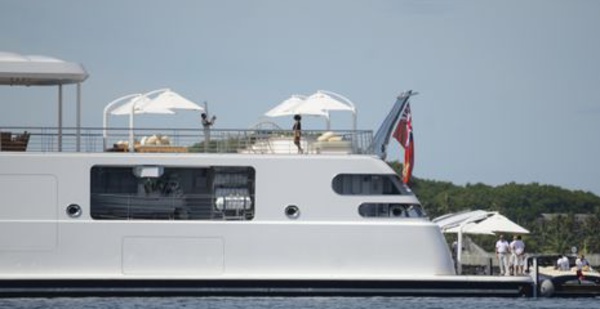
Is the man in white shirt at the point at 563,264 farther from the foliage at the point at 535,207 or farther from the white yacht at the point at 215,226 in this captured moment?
the foliage at the point at 535,207

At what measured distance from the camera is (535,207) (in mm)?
99562

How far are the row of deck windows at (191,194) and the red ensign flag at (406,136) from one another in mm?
2436

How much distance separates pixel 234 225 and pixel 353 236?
2.40 meters

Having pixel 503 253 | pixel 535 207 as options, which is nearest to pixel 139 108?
pixel 503 253

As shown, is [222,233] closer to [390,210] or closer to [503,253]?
[390,210]

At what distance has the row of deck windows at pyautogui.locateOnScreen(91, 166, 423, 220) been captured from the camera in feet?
113

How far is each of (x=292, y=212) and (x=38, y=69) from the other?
20.0 ft

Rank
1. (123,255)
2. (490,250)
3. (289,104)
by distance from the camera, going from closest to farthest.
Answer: (123,255) → (289,104) → (490,250)

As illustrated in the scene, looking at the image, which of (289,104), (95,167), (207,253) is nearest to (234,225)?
(207,253)

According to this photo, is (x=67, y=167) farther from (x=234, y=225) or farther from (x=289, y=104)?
(x=289, y=104)

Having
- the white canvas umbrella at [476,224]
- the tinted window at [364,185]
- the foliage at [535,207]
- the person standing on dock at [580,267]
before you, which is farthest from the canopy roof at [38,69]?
the foliage at [535,207]

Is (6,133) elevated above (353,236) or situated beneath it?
elevated above

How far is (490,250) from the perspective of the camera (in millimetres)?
81500

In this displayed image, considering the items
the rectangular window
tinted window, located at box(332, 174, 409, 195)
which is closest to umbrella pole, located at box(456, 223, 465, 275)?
tinted window, located at box(332, 174, 409, 195)
